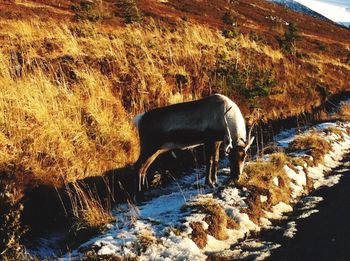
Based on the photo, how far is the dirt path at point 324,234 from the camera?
6.36 m

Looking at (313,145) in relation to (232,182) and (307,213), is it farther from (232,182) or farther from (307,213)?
(232,182)

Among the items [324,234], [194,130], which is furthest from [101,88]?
[324,234]

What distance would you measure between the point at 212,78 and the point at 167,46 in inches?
67.5

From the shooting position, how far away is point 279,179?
8.88 m

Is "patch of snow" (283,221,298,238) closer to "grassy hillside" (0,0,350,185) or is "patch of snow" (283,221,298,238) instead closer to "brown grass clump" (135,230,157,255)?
"brown grass clump" (135,230,157,255)

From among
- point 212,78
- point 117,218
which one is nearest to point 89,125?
point 117,218

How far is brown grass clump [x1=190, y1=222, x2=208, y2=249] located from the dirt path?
3.03 ft

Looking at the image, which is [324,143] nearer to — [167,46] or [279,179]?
[279,179]

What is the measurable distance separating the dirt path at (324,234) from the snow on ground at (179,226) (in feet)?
0.57

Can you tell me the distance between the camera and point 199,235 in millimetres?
6535

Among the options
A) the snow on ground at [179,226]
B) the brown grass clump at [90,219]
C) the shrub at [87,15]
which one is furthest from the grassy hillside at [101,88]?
the shrub at [87,15]

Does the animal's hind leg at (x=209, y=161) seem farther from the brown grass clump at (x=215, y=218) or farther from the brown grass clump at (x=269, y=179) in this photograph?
the brown grass clump at (x=215, y=218)

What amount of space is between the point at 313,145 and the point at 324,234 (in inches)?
185

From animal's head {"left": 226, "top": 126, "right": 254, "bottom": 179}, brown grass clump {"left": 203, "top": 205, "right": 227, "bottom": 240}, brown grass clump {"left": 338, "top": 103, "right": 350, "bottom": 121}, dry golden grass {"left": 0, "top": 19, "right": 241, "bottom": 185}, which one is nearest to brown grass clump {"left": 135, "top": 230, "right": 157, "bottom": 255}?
brown grass clump {"left": 203, "top": 205, "right": 227, "bottom": 240}
